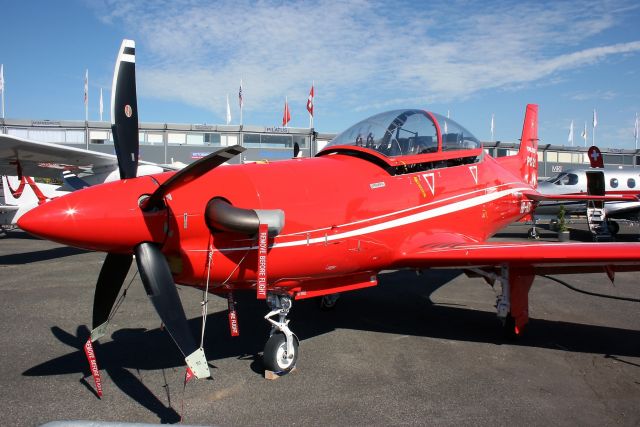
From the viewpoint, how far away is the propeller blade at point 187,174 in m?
3.60

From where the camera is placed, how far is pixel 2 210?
1705 centimetres

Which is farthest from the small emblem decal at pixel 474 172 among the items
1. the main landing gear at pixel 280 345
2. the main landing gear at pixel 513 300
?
the main landing gear at pixel 280 345

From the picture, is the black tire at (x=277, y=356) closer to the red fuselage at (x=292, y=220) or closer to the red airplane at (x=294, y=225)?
the red airplane at (x=294, y=225)

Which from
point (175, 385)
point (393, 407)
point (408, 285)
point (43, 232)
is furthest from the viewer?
point (408, 285)

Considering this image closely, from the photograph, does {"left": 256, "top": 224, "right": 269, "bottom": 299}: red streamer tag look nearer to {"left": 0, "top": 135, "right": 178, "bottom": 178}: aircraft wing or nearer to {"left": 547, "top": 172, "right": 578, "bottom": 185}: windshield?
{"left": 0, "top": 135, "right": 178, "bottom": 178}: aircraft wing

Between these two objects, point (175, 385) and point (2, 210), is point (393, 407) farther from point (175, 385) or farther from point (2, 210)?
point (2, 210)

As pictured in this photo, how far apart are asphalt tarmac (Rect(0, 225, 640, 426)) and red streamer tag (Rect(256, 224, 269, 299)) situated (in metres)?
1.02

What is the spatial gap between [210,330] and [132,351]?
44.8 inches

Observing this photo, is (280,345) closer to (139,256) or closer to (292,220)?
(292,220)

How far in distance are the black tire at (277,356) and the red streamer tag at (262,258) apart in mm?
776

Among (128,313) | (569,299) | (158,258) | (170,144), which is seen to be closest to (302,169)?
(158,258)

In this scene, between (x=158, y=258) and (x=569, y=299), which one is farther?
(x=569, y=299)

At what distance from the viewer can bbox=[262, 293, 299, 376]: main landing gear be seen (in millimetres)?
4531

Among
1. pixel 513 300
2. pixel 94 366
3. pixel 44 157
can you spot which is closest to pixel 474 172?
pixel 513 300
